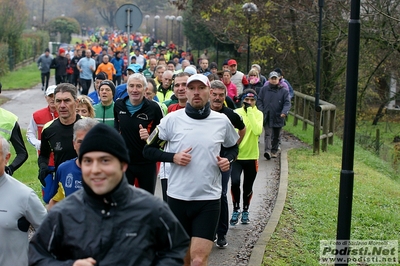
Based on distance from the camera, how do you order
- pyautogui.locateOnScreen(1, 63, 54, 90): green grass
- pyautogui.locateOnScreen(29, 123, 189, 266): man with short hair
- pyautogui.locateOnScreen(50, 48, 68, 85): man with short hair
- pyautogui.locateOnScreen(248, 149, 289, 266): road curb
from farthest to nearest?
pyautogui.locateOnScreen(1, 63, 54, 90): green grass, pyautogui.locateOnScreen(50, 48, 68, 85): man with short hair, pyautogui.locateOnScreen(248, 149, 289, 266): road curb, pyautogui.locateOnScreen(29, 123, 189, 266): man with short hair

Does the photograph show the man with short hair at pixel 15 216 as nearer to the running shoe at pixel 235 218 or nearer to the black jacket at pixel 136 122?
the black jacket at pixel 136 122

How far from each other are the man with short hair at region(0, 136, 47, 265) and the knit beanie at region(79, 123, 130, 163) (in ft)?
3.95

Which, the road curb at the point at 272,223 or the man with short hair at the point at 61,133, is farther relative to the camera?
the road curb at the point at 272,223

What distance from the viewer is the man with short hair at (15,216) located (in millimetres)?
4723

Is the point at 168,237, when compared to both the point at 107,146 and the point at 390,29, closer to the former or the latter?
the point at 107,146

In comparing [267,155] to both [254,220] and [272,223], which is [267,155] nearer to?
[254,220]

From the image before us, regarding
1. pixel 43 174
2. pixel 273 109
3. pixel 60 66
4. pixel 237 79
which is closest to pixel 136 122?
pixel 43 174

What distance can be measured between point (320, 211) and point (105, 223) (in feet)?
24.6

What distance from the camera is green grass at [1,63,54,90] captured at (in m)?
36.5

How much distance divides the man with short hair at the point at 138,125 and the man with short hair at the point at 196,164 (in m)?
1.62

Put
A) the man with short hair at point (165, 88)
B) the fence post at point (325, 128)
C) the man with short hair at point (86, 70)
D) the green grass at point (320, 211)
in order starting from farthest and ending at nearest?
1. the man with short hair at point (86, 70)
2. the fence post at point (325, 128)
3. the man with short hair at point (165, 88)
4. the green grass at point (320, 211)

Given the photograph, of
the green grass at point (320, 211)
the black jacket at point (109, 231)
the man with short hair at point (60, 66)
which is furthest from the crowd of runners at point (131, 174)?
the man with short hair at point (60, 66)

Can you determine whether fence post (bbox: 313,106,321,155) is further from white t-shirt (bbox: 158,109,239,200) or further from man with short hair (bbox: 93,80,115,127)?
white t-shirt (bbox: 158,109,239,200)

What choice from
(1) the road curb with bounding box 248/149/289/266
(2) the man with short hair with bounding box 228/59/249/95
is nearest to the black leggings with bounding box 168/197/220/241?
(1) the road curb with bounding box 248/149/289/266
